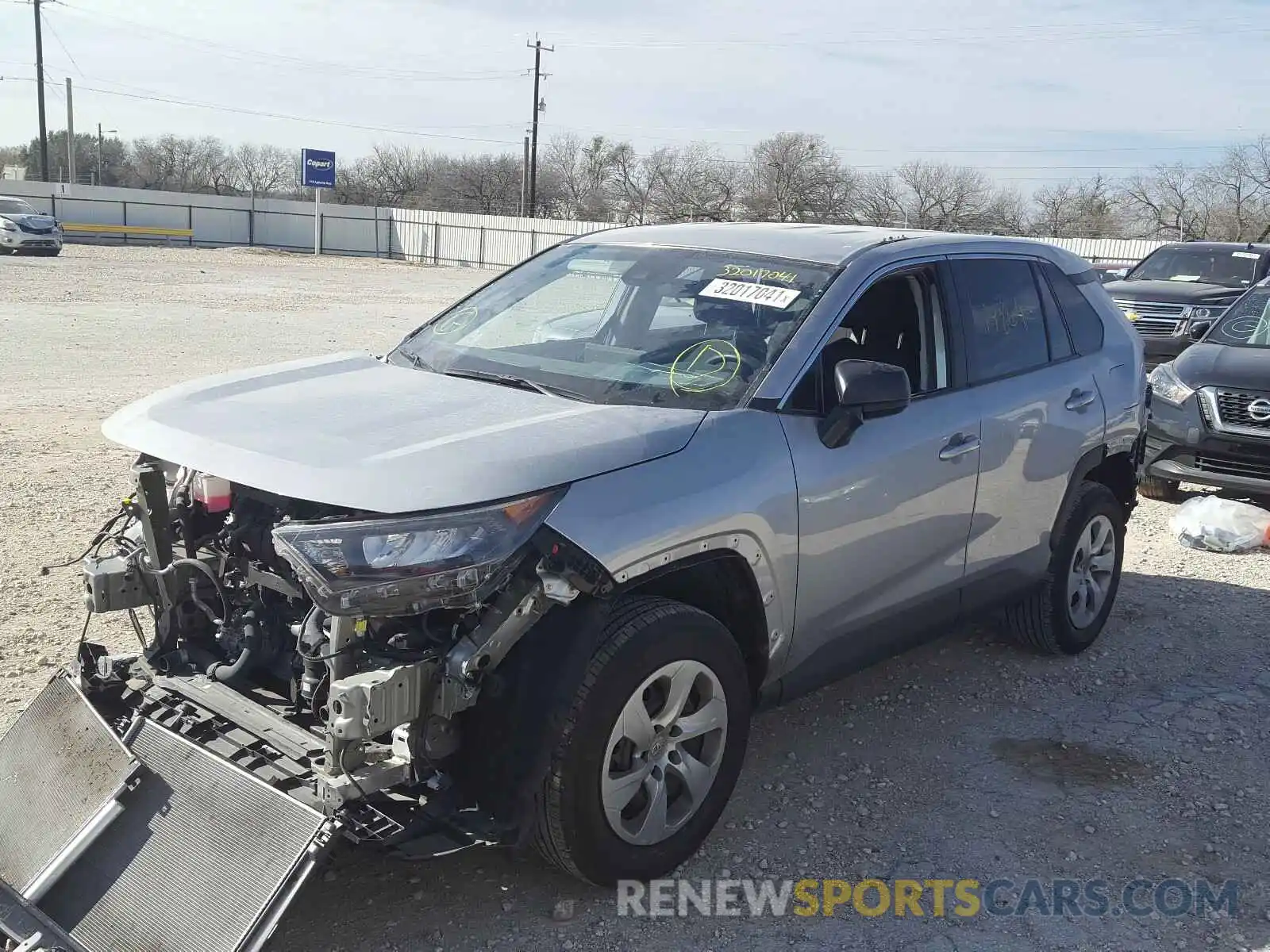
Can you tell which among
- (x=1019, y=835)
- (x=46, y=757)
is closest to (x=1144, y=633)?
(x=1019, y=835)

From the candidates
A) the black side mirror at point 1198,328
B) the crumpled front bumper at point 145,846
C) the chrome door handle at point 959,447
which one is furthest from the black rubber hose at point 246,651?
the black side mirror at point 1198,328

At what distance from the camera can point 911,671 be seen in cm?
535

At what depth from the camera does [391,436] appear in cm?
327

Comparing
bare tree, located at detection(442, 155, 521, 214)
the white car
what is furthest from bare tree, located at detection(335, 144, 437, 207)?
the white car

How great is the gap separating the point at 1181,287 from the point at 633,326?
44.5 ft

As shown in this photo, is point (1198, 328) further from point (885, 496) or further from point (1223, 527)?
point (885, 496)

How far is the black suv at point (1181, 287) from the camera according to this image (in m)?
14.7

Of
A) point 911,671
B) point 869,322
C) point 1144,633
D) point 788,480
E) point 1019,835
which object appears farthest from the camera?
point 1144,633

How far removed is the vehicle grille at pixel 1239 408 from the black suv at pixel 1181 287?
5789 mm

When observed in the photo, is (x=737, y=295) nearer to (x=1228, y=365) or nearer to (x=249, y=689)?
(x=249, y=689)

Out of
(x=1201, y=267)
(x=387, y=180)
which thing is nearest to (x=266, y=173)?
(x=387, y=180)

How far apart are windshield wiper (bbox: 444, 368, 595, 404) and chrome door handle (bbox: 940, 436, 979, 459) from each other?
4.66 feet

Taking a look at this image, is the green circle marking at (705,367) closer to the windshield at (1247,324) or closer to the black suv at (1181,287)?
the windshield at (1247,324)

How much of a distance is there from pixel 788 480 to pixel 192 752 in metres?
1.90
